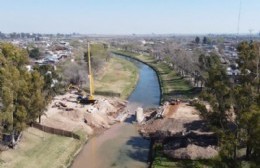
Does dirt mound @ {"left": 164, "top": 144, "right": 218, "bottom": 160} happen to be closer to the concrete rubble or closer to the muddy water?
the muddy water

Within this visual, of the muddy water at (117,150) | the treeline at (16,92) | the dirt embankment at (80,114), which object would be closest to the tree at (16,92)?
the treeline at (16,92)

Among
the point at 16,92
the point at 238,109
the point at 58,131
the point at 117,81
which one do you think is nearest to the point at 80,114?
the point at 58,131

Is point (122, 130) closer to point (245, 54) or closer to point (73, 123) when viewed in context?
point (73, 123)

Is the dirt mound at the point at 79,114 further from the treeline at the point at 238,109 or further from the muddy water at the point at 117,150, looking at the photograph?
the treeline at the point at 238,109

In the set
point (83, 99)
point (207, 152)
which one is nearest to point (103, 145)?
point (207, 152)

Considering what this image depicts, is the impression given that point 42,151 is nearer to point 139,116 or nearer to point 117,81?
point 139,116

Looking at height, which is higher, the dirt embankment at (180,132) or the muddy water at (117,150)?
the dirt embankment at (180,132)
